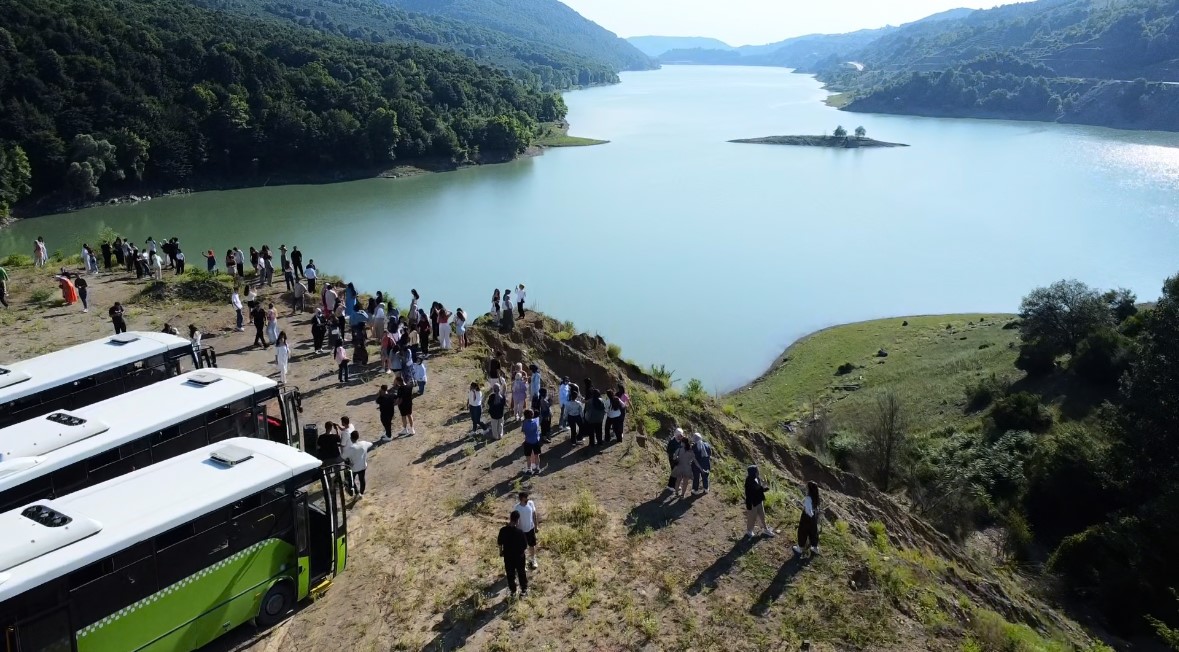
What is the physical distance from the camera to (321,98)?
263ft

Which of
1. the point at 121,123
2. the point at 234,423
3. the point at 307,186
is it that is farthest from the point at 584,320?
the point at 121,123

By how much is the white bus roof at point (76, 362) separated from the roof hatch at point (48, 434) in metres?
2.23

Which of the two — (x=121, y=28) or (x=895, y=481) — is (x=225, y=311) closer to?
(x=895, y=481)

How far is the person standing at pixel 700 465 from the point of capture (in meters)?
13.5

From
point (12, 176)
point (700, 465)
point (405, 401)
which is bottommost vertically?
point (700, 465)

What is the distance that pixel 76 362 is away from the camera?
14.0 m

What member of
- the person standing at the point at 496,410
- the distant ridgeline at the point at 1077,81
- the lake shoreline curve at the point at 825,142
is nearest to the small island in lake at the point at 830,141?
the lake shoreline curve at the point at 825,142

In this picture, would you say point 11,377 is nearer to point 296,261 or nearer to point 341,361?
point 341,361

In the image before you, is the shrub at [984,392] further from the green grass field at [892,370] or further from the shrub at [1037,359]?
the shrub at [1037,359]

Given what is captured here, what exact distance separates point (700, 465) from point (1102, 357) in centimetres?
2267

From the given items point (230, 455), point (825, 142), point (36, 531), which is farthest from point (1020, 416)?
point (825, 142)

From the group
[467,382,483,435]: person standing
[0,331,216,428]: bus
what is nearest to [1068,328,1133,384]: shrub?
[467,382,483,435]: person standing

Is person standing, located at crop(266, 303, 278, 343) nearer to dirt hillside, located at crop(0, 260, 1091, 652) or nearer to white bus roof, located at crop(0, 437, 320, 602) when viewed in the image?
dirt hillside, located at crop(0, 260, 1091, 652)

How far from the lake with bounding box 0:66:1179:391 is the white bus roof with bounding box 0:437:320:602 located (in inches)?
1037
